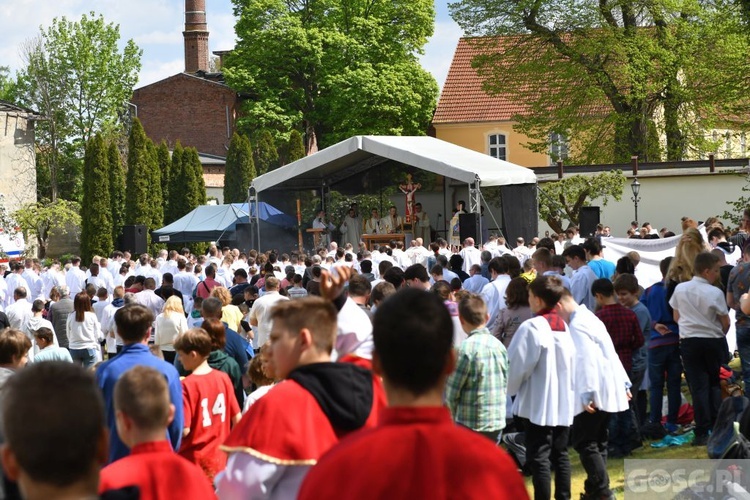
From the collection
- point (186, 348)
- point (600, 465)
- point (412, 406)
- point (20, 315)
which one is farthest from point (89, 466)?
point (20, 315)

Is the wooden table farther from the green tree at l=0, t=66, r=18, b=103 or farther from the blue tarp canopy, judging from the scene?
the green tree at l=0, t=66, r=18, b=103

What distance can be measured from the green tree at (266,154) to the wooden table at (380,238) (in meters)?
16.3

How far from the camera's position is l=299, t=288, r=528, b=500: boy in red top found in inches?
100

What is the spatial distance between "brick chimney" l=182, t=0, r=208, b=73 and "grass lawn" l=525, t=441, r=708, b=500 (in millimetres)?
61888

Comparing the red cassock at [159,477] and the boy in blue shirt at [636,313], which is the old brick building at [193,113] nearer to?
the boy in blue shirt at [636,313]

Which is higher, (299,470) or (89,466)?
(89,466)

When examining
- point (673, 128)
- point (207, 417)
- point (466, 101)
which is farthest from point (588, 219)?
point (466, 101)

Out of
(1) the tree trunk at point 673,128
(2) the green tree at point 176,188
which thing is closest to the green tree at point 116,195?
(2) the green tree at point 176,188

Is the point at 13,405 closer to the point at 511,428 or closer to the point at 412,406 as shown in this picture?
the point at 412,406

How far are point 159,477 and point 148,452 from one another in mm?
223

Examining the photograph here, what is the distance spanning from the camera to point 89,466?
246cm

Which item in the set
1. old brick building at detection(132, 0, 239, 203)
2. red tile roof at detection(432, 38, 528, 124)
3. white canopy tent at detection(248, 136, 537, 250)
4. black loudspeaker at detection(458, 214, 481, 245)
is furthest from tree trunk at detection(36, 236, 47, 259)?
black loudspeaker at detection(458, 214, 481, 245)

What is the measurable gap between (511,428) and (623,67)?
3112 cm

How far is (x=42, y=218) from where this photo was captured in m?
44.3
